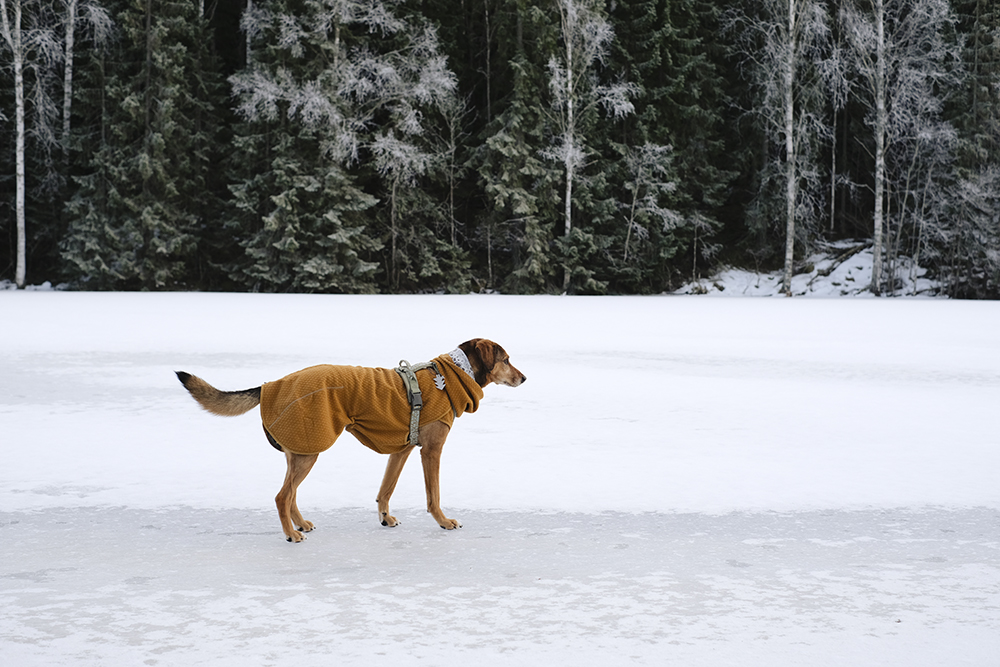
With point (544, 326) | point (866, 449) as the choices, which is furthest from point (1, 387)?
point (544, 326)

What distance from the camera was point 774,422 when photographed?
7.73 meters

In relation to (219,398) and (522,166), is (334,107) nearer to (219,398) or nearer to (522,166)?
(522,166)

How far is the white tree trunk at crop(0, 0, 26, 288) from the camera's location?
32.0 meters

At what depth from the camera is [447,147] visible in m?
36.8

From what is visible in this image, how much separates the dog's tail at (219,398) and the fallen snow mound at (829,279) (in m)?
32.9

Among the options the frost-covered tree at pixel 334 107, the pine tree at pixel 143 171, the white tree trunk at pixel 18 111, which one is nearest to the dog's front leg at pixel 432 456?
the frost-covered tree at pixel 334 107

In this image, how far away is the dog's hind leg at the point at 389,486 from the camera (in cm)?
456

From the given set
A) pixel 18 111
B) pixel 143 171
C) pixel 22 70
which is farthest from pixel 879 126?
pixel 22 70

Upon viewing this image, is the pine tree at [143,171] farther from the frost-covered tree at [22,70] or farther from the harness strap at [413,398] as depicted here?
the harness strap at [413,398]

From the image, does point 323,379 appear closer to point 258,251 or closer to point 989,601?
point 989,601

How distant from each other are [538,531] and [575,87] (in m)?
32.7

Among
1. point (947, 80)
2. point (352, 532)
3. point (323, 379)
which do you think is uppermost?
point (947, 80)

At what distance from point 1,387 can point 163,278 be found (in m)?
25.2

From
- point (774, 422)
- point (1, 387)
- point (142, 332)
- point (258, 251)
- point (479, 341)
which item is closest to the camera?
point (479, 341)
